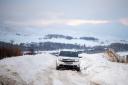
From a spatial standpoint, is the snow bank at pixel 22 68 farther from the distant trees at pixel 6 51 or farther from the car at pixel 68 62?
the distant trees at pixel 6 51

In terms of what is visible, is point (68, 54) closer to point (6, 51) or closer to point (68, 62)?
point (68, 62)

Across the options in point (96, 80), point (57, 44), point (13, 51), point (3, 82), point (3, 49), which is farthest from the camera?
point (57, 44)

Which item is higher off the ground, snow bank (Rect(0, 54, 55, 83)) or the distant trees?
the distant trees

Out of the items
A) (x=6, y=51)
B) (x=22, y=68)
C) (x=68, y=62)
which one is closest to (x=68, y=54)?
(x=68, y=62)

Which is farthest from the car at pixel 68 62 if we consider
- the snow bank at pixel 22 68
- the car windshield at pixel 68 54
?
the snow bank at pixel 22 68

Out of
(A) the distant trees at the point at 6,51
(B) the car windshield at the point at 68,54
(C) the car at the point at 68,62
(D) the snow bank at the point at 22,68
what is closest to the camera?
(D) the snow bank at the point at 22,68

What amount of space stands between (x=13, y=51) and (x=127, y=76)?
2241 cm

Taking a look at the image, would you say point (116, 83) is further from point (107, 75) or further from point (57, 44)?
point (57, 44)

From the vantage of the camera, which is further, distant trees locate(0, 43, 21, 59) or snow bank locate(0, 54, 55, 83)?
distant trees locate(0, 43, 21, 59)

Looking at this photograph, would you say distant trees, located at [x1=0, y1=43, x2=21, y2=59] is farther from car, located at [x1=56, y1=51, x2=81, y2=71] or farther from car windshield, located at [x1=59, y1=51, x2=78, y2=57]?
car, located at [x1=56, y1=51, x2=81, y2=71]

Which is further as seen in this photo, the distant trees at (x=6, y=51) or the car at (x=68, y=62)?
the distant trees at (x=6, y=51)

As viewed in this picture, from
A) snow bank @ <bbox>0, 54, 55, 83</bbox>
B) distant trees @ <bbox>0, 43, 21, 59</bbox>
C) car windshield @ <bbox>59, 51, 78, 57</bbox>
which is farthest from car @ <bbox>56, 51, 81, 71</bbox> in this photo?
distant trees @ <bbox>0, 43, 21, 59</bbox>

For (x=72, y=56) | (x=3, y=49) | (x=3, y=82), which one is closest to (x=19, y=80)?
(x=3, y=82)

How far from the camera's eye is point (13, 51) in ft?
113
